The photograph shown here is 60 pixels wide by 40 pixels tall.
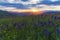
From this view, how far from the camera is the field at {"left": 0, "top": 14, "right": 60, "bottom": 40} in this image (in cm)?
196

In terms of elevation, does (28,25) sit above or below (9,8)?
below

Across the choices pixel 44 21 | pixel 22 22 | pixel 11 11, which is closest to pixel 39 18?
pixel 44 21

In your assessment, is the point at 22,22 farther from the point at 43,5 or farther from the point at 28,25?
the point at 43,5

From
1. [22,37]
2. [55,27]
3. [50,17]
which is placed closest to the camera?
[22,37]

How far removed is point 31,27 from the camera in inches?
83.0

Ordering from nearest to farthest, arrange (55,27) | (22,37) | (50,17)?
(22,37)
(55,27)
(50,17)

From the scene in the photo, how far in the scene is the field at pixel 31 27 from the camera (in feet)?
6.44

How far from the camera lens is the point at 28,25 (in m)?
2.21

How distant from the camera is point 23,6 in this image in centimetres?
240

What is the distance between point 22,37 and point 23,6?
597 millimetres

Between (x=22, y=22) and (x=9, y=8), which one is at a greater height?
(x=9, y=8)

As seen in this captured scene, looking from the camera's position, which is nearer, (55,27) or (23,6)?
(55,27)

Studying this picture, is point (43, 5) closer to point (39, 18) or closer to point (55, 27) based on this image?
point (39, 18)

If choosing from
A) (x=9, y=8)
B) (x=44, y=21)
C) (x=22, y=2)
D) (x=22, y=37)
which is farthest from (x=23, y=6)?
(x=22, y=37)
